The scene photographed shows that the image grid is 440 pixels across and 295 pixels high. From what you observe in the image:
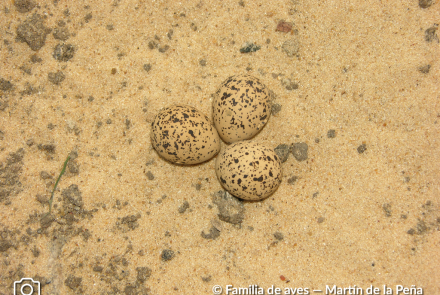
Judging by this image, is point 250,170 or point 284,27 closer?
point 250,170

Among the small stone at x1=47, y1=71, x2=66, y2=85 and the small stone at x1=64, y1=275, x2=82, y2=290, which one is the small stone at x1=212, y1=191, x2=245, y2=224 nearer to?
the small stone at x1=64, y1=275, x2=82, y2=290

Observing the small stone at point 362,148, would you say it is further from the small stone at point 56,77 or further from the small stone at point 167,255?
the small stone at point 56,77

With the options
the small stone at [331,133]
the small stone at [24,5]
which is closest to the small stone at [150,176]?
the small stone at [331,133]

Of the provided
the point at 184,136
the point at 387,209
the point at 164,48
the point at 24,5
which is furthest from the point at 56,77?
the point at 387,209

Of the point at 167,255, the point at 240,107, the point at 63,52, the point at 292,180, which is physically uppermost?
the point at 63,52

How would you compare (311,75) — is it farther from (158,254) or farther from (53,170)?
(53,170)

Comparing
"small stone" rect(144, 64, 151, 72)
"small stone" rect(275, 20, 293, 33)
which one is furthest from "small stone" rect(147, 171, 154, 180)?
"small stone" rect(275, 20, 293, 33)

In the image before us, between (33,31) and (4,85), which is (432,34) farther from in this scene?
(4,85)
